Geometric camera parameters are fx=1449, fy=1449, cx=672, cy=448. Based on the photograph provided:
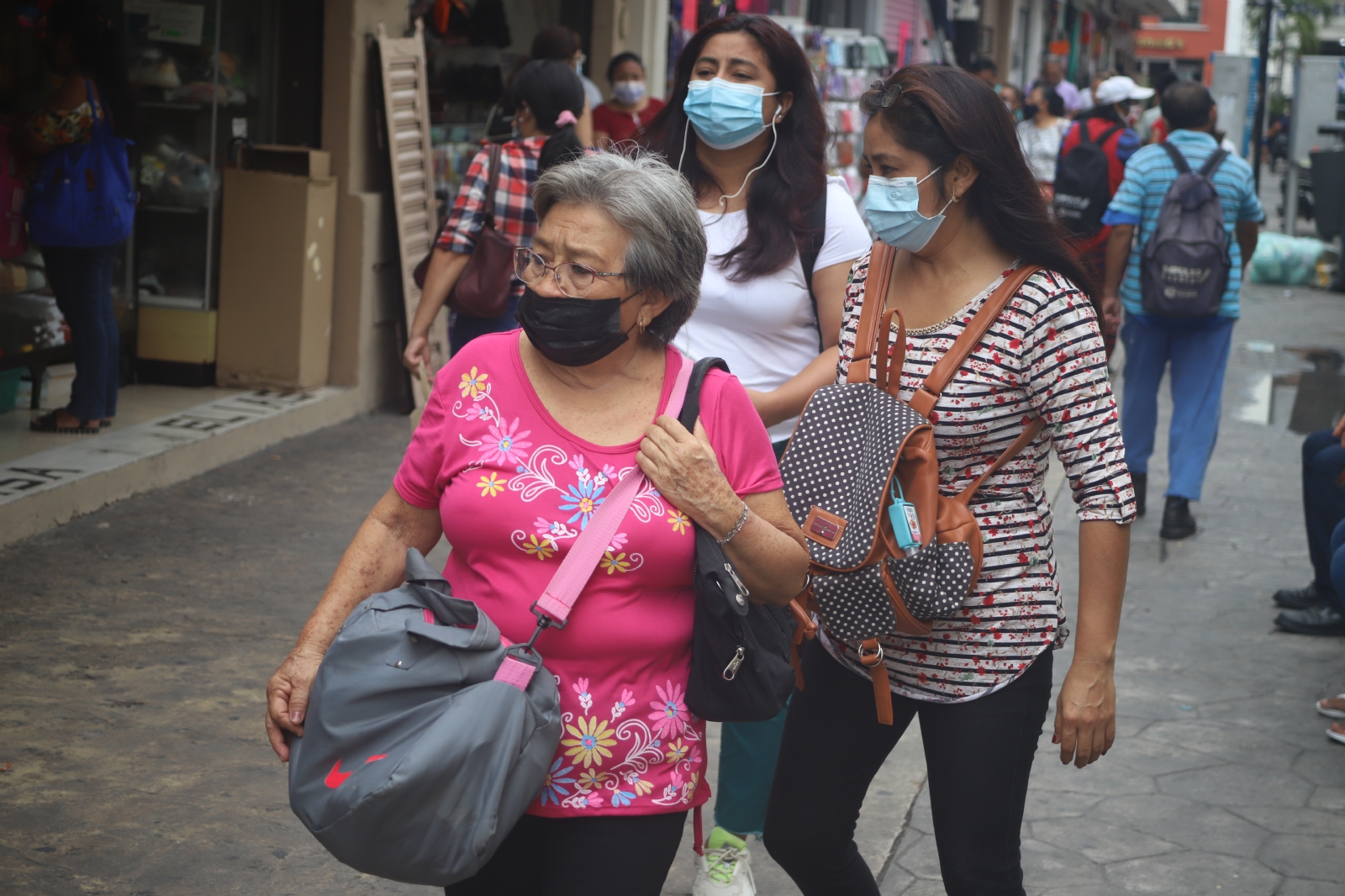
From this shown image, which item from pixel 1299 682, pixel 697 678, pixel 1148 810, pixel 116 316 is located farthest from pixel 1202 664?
pixel 116 316

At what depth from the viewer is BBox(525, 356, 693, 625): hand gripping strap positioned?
217 centimetres

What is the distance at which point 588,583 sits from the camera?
2242 mm

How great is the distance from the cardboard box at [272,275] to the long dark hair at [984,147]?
581 centimetres

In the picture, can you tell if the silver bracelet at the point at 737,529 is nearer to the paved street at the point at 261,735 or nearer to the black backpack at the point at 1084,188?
the paved street at the point at 261,735

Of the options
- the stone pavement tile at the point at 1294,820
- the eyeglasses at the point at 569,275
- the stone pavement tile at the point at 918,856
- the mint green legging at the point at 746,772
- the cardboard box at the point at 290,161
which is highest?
the cardboard box at the point at 290,161

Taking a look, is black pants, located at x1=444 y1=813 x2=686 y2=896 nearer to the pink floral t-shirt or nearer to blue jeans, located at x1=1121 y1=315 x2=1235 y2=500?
the pink floral t-shirt

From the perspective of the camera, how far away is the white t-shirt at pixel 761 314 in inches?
134

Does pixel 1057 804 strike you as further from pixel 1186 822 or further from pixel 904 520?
pixel 904 520

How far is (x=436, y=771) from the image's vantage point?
1.94 meters

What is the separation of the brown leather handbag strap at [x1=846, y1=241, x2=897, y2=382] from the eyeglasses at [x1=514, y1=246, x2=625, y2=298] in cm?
55

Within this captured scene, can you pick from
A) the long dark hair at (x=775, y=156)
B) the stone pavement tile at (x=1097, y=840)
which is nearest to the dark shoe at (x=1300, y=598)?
the stone pavement tile at (x=1097, y=840)

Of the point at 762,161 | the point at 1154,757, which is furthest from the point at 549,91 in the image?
the point at 1154,757

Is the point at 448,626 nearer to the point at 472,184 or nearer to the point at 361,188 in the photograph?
the point at 472,184

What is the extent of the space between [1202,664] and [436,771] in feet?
13.7
